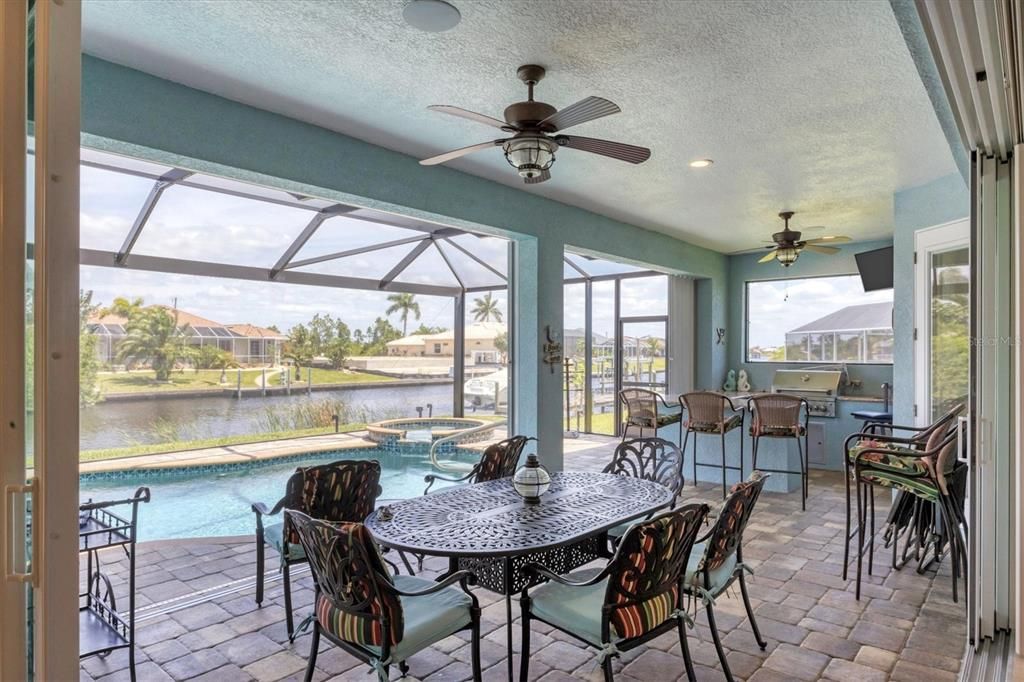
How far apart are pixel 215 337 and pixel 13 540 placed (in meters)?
6.46

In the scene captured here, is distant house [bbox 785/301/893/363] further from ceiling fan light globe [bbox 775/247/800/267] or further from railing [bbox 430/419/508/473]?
railing [bbox 430/419/508/473]

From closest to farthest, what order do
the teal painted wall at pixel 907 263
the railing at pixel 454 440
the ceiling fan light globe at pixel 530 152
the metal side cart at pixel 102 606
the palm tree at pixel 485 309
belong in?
the metal side cart at pixel 102 606 → the ceiling fan light globe at pixel 530 152 → the teal painted wall at pixel 907 263 → the railing at pixel 454 440 → the palm tree at pixel 485 309

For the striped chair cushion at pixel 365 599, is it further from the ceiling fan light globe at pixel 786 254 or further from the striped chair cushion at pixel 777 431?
the ceiling fan light globe at pixel 786 254

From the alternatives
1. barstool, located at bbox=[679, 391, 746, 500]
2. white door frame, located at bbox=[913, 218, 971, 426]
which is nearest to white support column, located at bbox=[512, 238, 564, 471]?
barstool, located at bbox=[679, 391, 746, 500]

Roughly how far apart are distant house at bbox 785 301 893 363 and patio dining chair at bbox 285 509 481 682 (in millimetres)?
6859

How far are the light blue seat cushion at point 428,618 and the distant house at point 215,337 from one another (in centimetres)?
507

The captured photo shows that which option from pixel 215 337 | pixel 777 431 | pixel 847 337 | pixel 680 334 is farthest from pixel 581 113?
pixel 847 337

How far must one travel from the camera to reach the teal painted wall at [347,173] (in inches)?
112

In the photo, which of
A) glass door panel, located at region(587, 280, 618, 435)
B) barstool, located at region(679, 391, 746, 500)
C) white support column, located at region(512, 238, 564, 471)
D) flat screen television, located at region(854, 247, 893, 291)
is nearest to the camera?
white support column, located at region(512, 238, 564, 471)

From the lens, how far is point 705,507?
7.68 feet

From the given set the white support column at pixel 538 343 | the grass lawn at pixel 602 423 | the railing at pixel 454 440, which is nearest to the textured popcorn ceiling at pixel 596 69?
the white support column at pixel 538 343

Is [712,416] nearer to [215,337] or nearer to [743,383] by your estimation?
[743,383]

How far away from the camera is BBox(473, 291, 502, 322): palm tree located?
8.35m

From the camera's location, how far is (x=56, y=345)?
96cm
